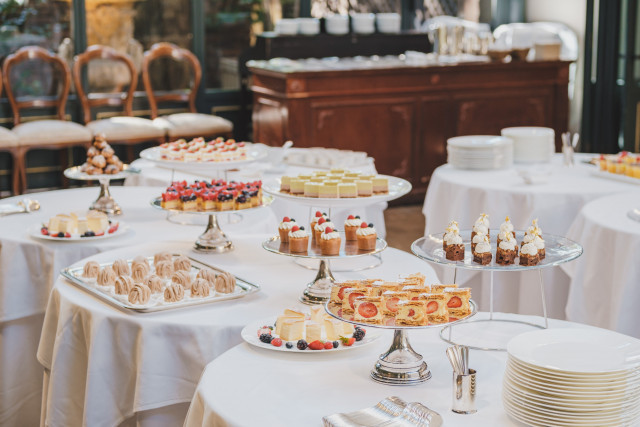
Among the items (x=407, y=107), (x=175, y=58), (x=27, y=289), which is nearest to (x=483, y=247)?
(x=27, y=289)

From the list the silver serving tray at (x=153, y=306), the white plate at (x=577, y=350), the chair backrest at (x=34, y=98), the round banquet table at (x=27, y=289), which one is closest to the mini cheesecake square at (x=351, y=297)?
the white plate at (x=577, y=350)

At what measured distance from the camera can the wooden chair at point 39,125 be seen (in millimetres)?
6883

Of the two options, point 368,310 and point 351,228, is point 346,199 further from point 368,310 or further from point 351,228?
point 368,310

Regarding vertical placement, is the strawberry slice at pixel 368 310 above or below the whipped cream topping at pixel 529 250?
below

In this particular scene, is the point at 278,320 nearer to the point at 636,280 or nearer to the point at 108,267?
the point at 108,267

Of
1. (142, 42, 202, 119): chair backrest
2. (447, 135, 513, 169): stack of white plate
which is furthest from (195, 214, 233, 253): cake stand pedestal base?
(142, 42, 202, 119): chair backrest

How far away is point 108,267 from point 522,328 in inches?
45.0

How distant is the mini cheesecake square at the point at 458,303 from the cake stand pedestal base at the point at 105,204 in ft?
6.51

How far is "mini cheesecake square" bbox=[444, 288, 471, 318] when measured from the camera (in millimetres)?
1961

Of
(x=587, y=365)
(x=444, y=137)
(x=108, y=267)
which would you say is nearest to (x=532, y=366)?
(x=587, y=365)

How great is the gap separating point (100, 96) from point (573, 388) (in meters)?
6.53

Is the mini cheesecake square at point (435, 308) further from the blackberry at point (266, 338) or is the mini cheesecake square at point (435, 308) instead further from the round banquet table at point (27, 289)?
the round banquet table at point (27, 289)

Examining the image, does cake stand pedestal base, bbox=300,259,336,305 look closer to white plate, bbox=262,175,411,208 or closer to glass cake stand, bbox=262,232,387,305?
glass cake stand, bbox=262,232,387,305

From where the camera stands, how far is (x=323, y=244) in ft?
7.93
